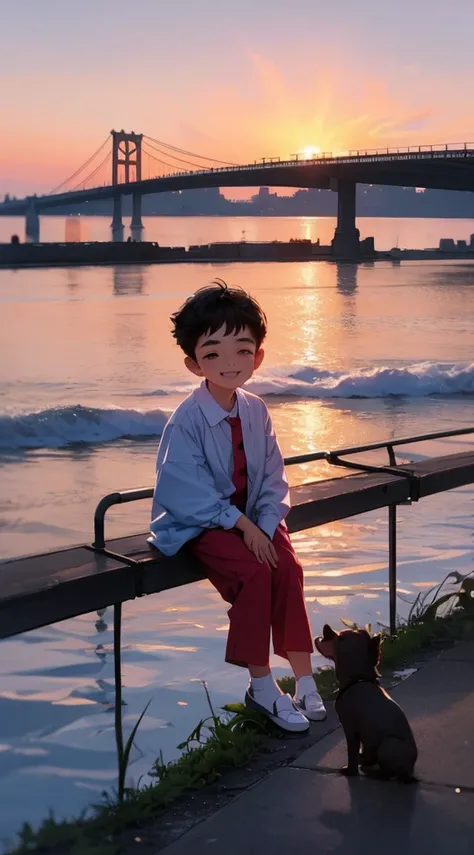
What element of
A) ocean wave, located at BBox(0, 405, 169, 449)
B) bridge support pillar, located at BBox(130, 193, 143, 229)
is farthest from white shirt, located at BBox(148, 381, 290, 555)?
bridge support pillar, located at BBox(130, 193, 143, 229)

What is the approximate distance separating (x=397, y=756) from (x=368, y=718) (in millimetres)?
113

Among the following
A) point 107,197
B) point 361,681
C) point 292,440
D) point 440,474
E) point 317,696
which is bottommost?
point 292,440

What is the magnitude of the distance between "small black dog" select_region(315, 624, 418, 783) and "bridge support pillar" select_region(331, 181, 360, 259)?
88.5m

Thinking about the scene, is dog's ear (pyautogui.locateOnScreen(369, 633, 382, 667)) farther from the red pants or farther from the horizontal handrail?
the horizontal handrail

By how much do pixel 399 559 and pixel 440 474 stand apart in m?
3.19

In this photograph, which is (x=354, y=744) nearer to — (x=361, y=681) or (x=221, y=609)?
(x=361, y=681)

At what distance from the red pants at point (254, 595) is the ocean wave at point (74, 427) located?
42.7ft

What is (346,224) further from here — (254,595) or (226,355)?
(254,595)

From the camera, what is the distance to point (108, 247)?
8800 cm

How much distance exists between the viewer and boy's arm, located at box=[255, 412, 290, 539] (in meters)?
3.08

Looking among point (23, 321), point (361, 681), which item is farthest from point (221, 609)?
point (23, 321)

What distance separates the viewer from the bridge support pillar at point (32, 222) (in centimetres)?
9694

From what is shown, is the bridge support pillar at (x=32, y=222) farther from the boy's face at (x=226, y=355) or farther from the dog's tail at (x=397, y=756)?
the dog's tail at (x=397, y=756)

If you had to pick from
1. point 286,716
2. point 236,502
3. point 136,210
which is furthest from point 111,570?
point 136,210
